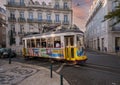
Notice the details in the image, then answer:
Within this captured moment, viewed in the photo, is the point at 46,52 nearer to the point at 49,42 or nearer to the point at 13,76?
the point at 49,42

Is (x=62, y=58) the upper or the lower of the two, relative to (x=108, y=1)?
lower

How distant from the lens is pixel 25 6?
4853 centimetres

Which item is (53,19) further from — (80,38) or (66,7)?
(80,38)

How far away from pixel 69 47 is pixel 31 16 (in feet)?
113

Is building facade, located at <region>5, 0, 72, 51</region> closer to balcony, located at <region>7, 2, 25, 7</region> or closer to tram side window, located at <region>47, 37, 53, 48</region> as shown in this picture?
balcony, located at <region>7, 2, 25, 7</region>

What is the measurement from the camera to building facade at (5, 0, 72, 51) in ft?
156

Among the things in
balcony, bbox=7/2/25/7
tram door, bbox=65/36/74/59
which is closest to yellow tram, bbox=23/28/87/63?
tram door, bbox=65/36/74/59

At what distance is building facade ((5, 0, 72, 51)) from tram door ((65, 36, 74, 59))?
30.1 metres

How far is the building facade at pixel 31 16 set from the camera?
156ft

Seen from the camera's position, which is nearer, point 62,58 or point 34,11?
point 62,58

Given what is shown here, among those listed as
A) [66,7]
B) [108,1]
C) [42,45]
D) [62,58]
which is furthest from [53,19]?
[62,58]

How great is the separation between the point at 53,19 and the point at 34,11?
17.9 ft

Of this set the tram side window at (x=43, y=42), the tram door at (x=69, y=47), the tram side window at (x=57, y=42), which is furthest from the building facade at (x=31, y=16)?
the tram door at (x=69, y=47)

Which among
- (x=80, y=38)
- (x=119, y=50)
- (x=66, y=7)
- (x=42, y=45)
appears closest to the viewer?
(x=80, y=38)
